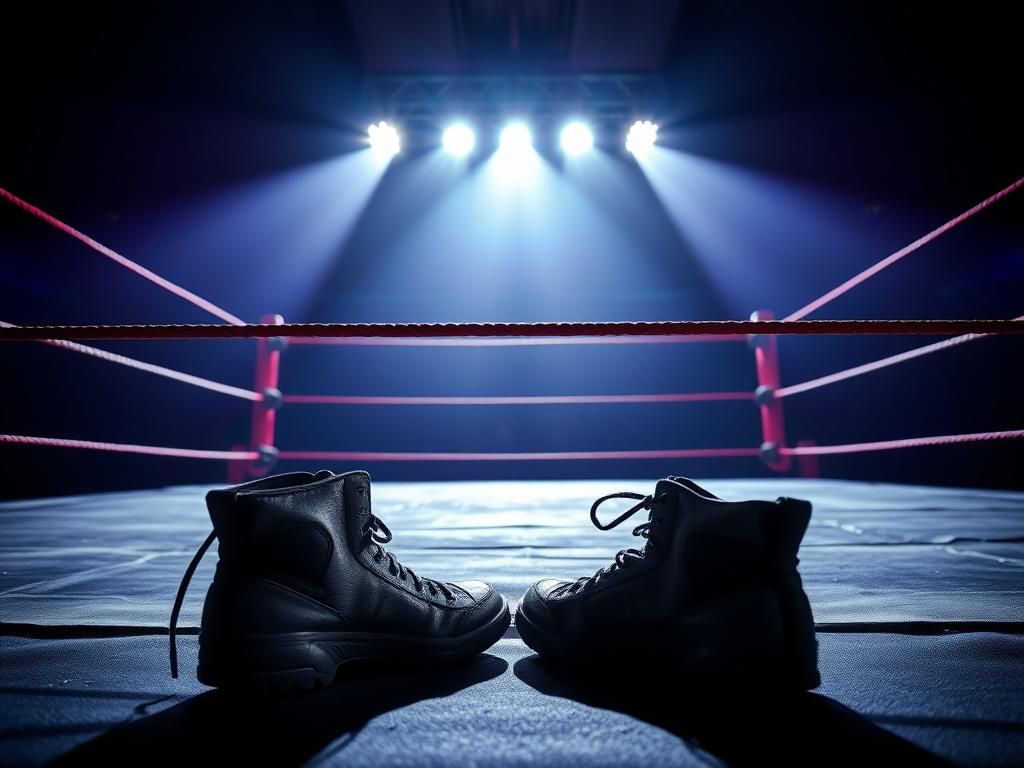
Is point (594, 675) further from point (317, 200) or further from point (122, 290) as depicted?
point (317, 200)

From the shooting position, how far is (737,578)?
0.52 meters

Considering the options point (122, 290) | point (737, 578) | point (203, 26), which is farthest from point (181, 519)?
point (122, 290)

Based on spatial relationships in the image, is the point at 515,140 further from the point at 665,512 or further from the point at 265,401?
the point at 665,512

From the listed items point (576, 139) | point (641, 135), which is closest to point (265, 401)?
point (576, 139)

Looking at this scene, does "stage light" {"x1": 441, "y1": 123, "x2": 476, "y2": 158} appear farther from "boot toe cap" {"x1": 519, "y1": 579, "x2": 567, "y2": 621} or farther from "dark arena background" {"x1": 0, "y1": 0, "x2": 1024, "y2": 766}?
"boot toe cap" {"x1": 519, "y1": 579, "x2": 567, "y2": 621}

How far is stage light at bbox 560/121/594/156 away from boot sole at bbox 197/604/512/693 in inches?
208

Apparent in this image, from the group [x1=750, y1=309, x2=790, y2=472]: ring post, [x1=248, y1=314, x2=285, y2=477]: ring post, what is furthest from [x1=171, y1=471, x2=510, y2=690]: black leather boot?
[x1=750, y1=309, x2=790, y2=472]: ring post

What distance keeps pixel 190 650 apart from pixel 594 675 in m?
0.46

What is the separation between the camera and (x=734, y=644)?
497 mm

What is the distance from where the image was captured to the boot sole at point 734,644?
1.62 feet

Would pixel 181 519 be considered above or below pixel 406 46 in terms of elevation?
below

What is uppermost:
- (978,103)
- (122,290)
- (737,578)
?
(978,103)

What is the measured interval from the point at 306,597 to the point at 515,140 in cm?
572

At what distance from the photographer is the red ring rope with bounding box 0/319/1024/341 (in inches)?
35.7
